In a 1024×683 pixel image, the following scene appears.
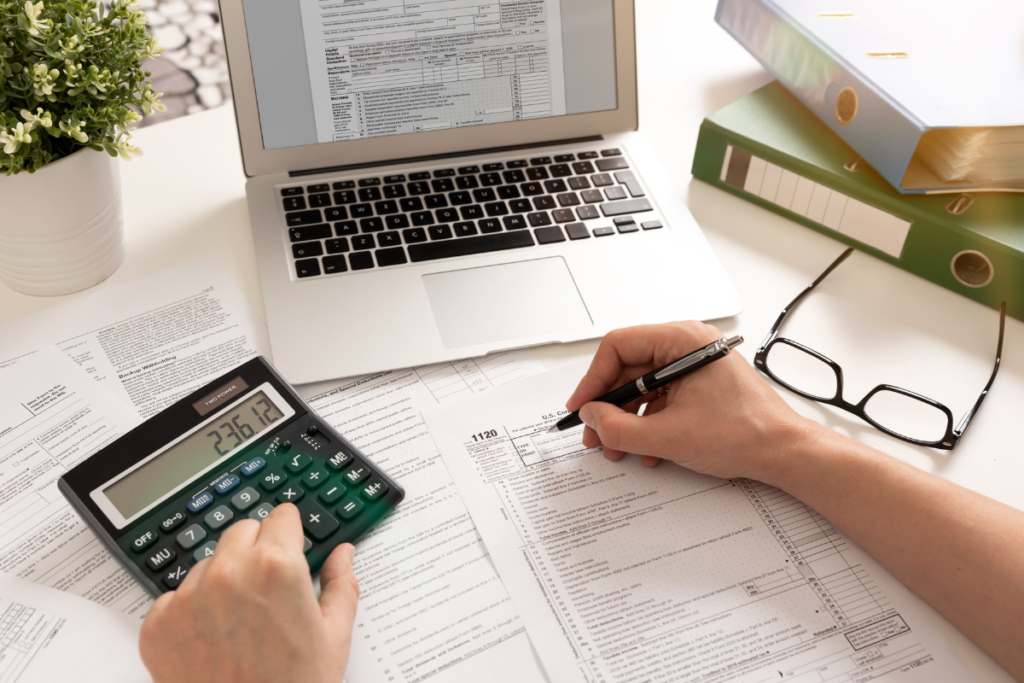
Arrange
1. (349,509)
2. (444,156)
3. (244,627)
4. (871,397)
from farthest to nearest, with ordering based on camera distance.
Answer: (444,156) → (871,397) → (349,509) → (244,627)

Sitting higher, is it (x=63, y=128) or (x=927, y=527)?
(x=63, y=128)

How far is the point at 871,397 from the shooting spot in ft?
2.37

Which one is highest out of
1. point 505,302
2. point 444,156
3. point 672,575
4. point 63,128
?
point 63,128

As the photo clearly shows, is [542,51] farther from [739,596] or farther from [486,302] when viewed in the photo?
[739,596]

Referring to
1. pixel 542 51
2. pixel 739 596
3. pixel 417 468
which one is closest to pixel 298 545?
pixel 417 468

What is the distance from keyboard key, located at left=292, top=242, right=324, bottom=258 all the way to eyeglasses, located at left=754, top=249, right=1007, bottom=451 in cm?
46

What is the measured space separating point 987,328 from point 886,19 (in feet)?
1.37

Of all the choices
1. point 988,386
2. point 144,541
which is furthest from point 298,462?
point 988,386

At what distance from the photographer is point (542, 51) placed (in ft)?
2.98

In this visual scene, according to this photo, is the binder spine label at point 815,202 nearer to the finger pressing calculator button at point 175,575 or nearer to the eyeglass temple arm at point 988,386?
the eyeglass temple arm at point 988,386

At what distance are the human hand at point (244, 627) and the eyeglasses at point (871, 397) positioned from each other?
1.53ft

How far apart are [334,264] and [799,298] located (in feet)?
1.60

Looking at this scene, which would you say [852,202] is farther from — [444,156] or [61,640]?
[61,640]

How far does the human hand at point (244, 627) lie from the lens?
0.48 metres
